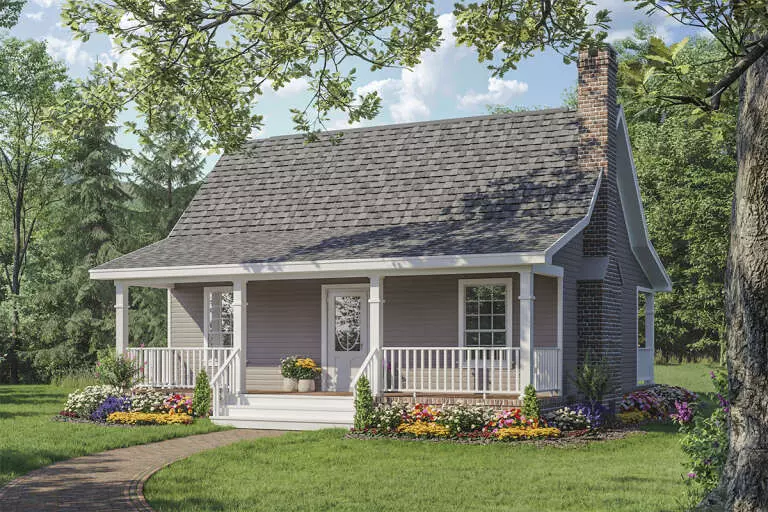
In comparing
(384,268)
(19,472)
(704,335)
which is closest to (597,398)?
(384,268)

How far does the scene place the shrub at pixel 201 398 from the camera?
1792 centimetres

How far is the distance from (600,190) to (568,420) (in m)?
4.99

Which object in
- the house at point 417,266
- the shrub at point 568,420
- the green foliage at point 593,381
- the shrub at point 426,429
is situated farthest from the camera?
the green foliage at point 593,381

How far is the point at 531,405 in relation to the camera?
49.9ft

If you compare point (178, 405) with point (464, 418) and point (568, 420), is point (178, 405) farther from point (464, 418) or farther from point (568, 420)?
point (568, 420)

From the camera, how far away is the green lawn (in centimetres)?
1280

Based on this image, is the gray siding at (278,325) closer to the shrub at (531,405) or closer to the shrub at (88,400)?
the shrub at (88,400)

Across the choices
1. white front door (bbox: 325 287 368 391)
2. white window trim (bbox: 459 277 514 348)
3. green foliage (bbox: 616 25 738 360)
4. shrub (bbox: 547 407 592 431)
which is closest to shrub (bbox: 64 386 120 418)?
white front door (bbox: 325 287 368 391)

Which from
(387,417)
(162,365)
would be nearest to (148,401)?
(162,365)

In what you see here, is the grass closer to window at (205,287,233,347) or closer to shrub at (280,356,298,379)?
shrub at (280,356,298,379)

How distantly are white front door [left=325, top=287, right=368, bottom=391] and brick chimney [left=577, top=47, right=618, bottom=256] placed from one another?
4882 millimetres

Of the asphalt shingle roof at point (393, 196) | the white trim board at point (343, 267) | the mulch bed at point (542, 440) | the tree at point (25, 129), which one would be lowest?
the mulch bed at point (542, 440)

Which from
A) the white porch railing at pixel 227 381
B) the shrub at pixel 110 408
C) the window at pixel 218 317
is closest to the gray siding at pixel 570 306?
the white porch railing at pixel 227 381

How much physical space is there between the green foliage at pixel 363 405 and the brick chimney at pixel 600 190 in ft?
15.9
